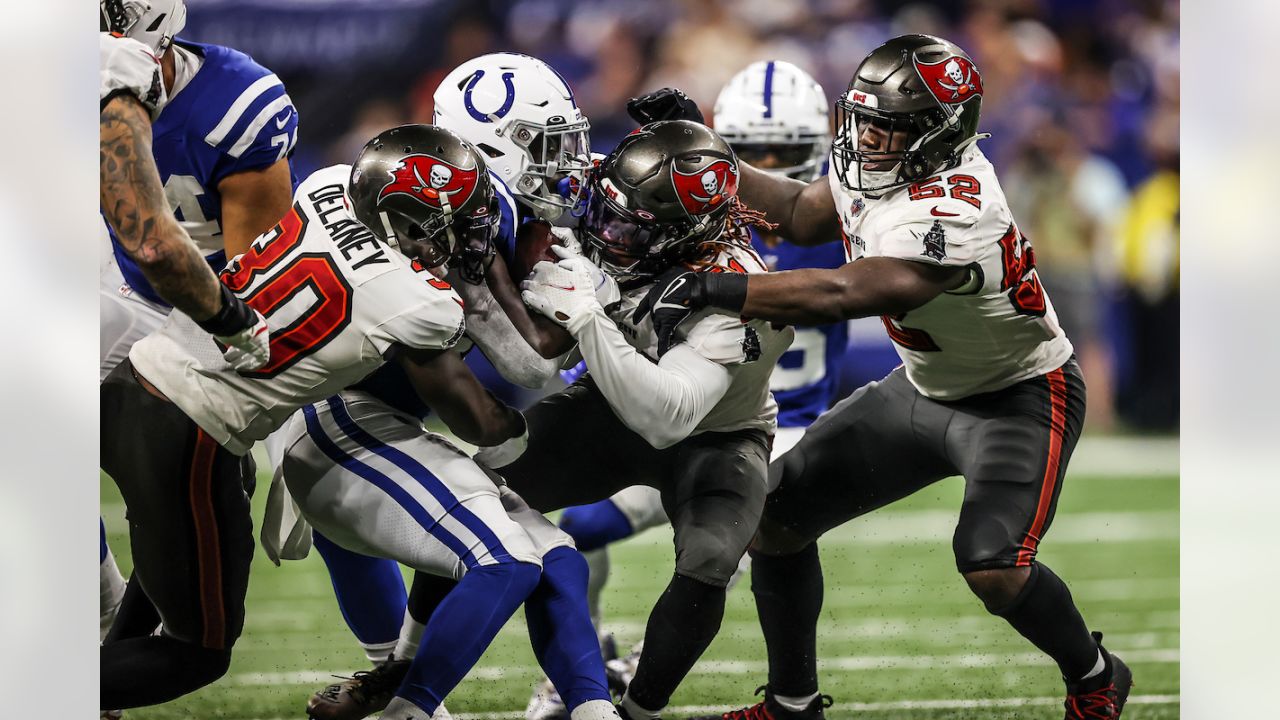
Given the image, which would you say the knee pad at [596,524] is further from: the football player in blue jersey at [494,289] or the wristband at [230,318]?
the wristband at [230,318]

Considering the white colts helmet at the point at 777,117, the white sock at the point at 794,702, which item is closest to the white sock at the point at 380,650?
the white sock at the point at 794,702

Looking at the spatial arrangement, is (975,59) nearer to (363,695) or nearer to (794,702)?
(794,702)

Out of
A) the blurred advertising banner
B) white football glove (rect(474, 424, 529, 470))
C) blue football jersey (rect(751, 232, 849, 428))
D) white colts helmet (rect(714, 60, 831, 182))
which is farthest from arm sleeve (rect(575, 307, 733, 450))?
the blurred advertising banner

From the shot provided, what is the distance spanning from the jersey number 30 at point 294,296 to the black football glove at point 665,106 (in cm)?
89

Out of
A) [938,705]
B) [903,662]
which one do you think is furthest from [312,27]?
[938,705]

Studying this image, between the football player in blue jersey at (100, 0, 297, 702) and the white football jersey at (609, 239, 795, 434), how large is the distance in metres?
0.88

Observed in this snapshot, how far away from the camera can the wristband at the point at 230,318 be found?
2.62 metres

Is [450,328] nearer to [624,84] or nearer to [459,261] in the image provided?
[459,261]

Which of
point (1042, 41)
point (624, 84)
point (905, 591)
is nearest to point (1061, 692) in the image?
point (905, 591)

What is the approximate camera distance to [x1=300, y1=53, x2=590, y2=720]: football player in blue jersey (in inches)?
115

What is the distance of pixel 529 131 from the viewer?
3.15 metres

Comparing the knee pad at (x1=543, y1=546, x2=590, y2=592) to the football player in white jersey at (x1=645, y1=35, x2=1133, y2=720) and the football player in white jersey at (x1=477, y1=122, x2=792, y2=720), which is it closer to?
the football player in white jersey at (x1=477, y1=122, x2=792, y2=720)

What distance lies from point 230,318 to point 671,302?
0.89 m
